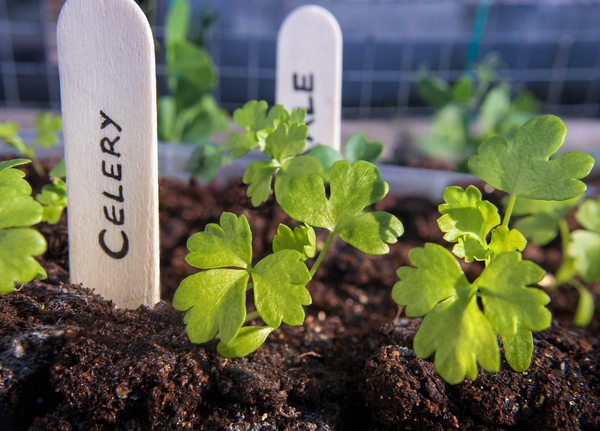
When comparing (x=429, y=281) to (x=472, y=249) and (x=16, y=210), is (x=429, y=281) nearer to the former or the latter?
(x=472, y=249)

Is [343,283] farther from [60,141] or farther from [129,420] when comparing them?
[60,141]

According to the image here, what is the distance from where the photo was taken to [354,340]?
0.77m

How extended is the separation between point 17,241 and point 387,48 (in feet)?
7.01

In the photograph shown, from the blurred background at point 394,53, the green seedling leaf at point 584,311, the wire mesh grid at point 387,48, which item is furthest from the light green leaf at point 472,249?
the wire mesh grid at point 387,48

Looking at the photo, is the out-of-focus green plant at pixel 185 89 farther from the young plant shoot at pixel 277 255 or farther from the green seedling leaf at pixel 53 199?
the young plant shoot at pixel 277 255

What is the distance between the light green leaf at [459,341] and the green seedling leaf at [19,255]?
45 centimetres

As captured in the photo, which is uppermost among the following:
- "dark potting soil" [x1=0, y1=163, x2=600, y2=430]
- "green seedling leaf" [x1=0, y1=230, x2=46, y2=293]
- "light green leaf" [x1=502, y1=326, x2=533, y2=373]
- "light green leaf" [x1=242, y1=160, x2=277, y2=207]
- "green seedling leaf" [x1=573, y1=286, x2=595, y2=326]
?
"light green leaf" [x1=242, y1=160, x2=277, y2=207]

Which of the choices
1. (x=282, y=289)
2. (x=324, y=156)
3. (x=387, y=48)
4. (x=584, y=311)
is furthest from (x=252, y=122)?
(x=387, y=48)

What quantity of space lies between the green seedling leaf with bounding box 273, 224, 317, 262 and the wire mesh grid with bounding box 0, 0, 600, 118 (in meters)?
1.59

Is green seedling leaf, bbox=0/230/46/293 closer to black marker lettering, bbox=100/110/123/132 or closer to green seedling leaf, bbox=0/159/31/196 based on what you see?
green seedling leaf, bbox=0/159/31/196

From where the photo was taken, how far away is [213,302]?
1.85 feet

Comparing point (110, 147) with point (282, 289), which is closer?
point (282, 289)

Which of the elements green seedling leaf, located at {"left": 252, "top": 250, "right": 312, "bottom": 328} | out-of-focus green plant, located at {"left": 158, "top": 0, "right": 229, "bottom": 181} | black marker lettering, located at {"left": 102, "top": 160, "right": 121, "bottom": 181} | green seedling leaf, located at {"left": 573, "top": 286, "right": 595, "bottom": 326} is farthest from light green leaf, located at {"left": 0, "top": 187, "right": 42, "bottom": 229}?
green seedling leaf, located at {"left": 573, "top": 286, "right": 595, "bottom": 326}

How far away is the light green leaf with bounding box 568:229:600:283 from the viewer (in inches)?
36.0
